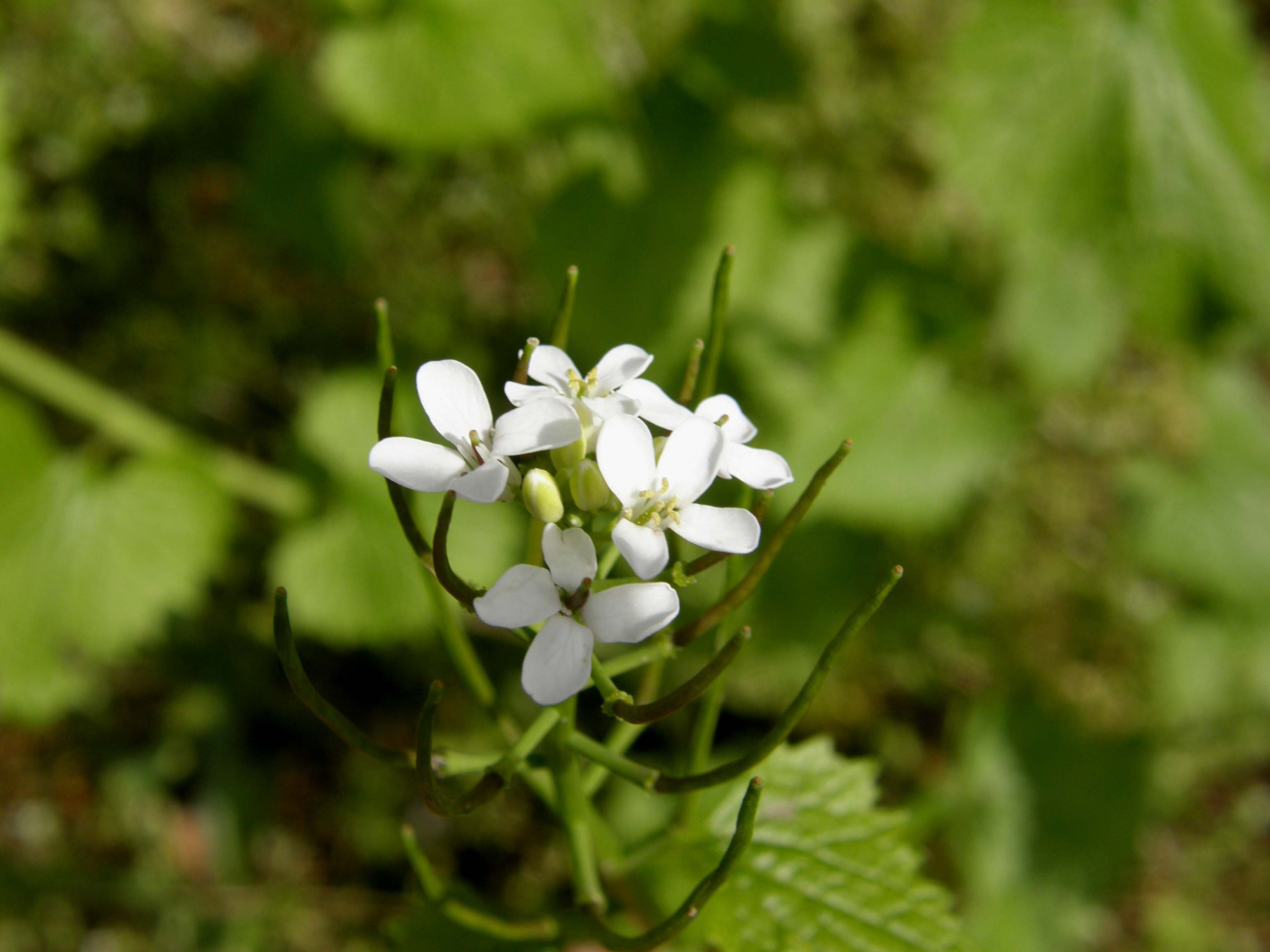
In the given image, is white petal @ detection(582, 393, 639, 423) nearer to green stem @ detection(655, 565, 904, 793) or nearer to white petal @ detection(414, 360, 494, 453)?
white petal @ detection(414, 360, 494, 453)

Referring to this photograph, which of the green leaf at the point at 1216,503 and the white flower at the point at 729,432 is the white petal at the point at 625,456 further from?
the green leaf at the point at 1216,503

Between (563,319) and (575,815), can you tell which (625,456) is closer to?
(563,319)

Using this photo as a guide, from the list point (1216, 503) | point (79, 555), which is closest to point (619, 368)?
point (79, 555)

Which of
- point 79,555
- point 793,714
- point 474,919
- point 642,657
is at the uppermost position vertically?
point 793,714

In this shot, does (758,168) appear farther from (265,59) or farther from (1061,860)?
(1061,860)

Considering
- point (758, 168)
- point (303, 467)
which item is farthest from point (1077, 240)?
point (303, 467)

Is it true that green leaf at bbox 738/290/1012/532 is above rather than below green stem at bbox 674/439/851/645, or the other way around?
below

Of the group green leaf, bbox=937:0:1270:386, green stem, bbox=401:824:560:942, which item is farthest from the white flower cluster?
green leaf, bbox=937:0:1270:386
